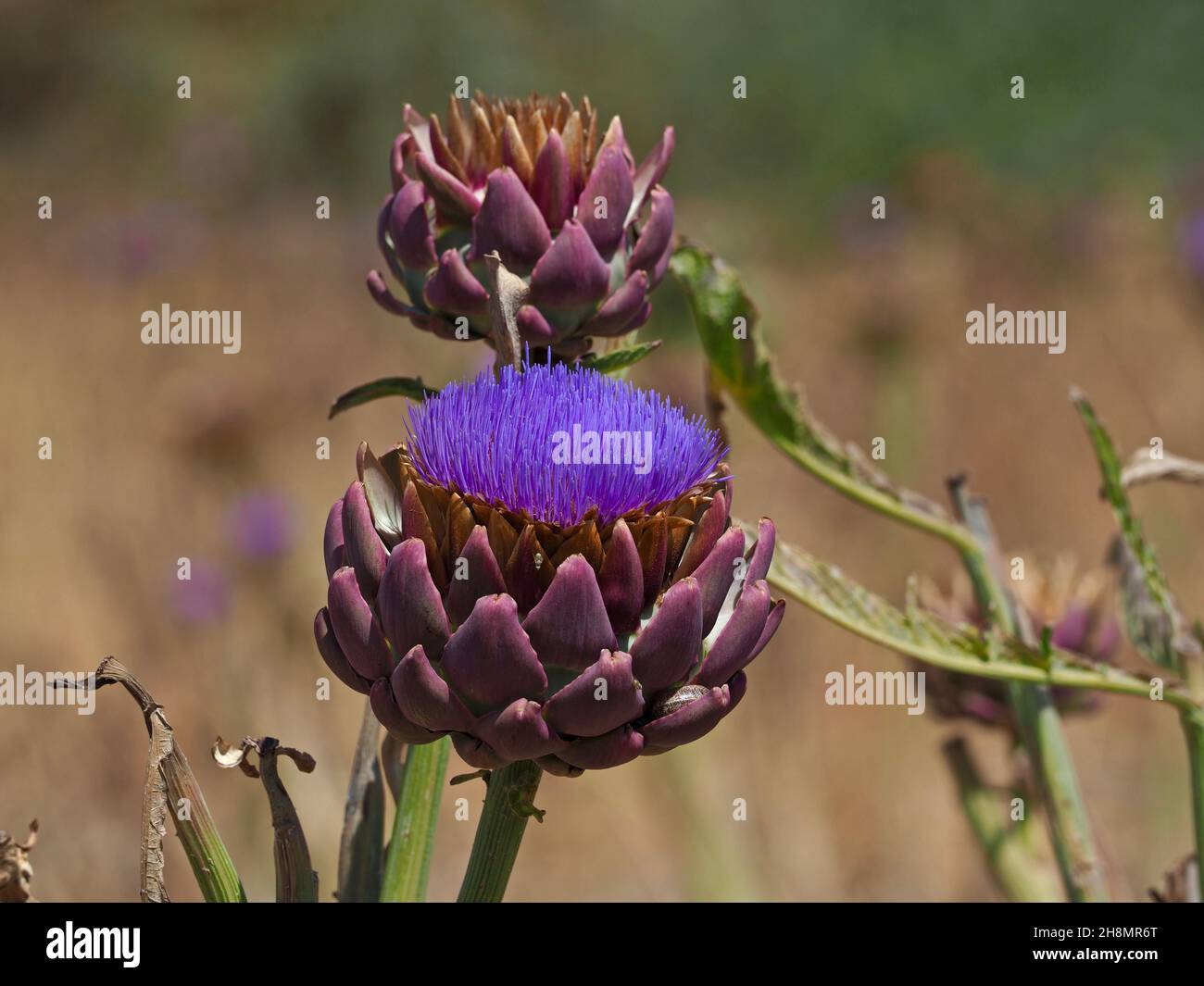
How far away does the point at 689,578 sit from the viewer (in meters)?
0.69

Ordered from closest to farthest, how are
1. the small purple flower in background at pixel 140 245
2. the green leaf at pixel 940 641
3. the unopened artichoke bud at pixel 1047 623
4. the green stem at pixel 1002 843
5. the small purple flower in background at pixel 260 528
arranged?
the green leaf at pixel 940 641 < the green stem at pixel 1002 843 < the unopened artichoke bud at pixel 1047 623 < the small purple flower in background at pixel 260 528 < the small purple flower in background at pixel 140 245

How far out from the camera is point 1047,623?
1564 mm

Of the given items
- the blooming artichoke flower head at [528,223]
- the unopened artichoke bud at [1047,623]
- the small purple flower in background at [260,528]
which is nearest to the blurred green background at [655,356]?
the small purple flower in background at [260,528]

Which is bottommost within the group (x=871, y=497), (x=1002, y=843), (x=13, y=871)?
(x=1002, y=843)

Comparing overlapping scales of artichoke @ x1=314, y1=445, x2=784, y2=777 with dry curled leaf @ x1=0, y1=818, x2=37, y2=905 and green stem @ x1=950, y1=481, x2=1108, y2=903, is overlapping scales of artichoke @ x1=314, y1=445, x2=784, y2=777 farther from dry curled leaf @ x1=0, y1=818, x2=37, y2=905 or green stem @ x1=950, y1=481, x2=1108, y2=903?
green stem @ x1=950, y1=481, x2=1108, y2=903

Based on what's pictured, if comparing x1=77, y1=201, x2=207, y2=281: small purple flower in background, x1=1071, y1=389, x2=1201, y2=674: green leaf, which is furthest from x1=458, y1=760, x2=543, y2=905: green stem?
x1=77, y1=201, x2=207, y2=281: small purple flower in background

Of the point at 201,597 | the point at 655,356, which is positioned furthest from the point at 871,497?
the point at 201,597

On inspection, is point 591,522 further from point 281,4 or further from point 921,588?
point 281,4

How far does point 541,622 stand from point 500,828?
0.44ft

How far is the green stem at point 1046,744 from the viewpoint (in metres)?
1.10

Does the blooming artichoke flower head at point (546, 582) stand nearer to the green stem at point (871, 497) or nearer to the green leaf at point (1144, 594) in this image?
the green stem at point (871, 497)

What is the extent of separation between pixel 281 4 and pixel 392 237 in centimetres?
1001

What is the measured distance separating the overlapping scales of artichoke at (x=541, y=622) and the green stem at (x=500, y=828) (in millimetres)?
27

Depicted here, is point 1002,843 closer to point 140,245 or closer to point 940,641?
point 940,641
